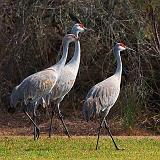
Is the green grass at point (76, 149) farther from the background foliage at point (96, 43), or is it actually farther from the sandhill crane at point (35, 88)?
the background foliage at point (96, 43)

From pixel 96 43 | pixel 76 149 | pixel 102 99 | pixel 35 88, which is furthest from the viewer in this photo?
pixel 96 43

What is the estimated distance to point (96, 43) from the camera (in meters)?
16.9

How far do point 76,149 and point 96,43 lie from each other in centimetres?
505

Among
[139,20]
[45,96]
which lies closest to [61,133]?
[45,96]

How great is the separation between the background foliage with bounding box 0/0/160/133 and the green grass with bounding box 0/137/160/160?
99.0 inches

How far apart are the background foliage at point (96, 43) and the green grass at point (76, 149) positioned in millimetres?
Result: 2514

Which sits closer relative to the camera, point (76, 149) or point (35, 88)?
A: point (76, 149)

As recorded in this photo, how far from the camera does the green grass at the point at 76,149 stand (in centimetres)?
1134

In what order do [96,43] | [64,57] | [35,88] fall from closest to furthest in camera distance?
[35,88] < [64,57] < [96,43]

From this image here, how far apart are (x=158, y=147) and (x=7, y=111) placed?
6.59m

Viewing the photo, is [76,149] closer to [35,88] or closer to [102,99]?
[102,99]

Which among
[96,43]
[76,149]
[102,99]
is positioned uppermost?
[96,43]

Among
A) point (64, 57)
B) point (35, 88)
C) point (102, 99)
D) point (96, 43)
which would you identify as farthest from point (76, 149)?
point (96, 43)

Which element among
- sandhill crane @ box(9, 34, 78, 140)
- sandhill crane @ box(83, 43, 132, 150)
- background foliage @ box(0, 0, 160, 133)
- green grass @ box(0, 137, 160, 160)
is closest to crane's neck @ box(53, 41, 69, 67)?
sandhill crane @ box(9, 34, 78, 140)
